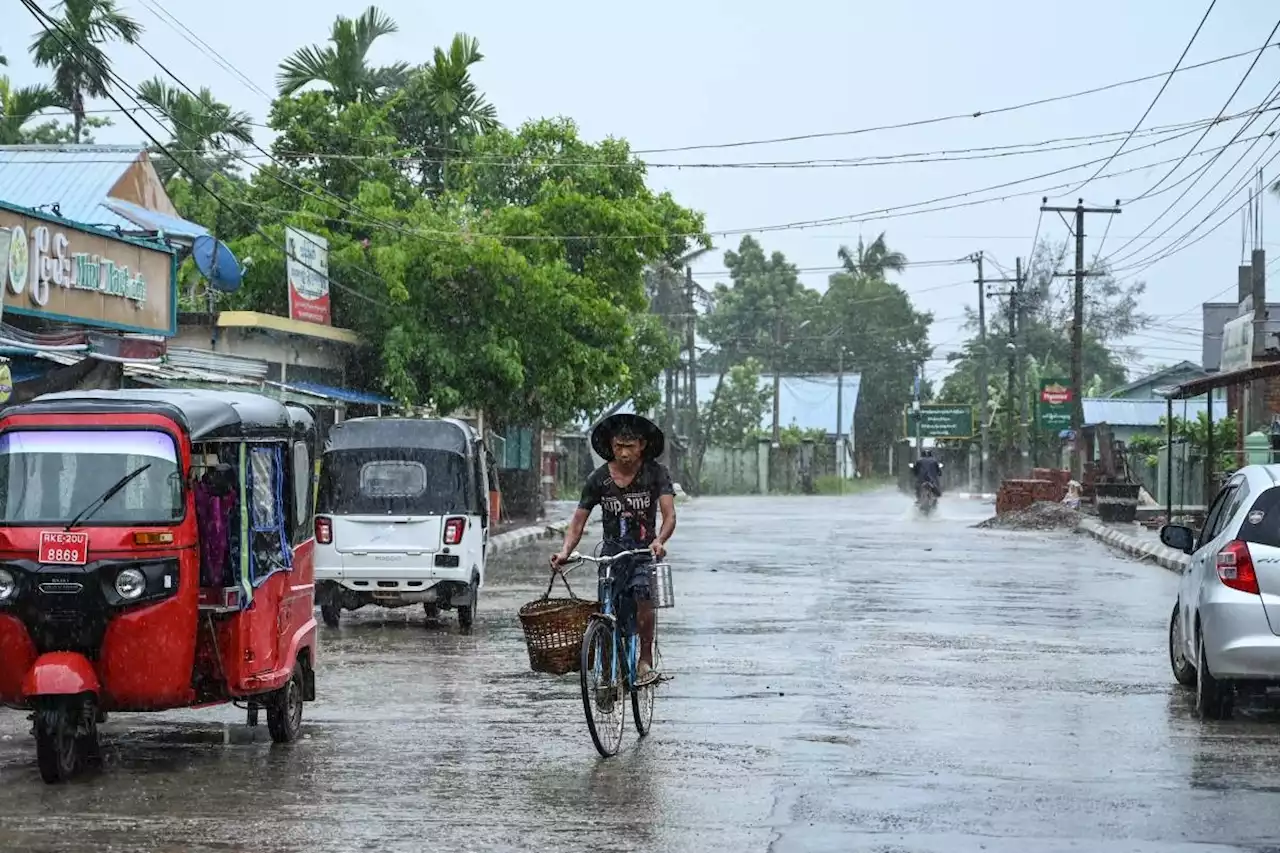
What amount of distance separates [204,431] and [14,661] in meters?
1.51

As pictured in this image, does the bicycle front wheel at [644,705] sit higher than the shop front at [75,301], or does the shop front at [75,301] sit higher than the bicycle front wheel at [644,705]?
the shop front at [75,301]

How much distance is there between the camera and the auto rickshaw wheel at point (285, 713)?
10.8 meters

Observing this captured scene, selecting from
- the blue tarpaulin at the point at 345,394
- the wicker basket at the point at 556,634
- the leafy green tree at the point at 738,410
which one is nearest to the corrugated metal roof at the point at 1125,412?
the leafy green tree at the point at 738,410

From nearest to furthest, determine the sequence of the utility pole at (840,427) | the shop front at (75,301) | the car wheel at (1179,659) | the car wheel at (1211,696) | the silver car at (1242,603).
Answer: the silver car at (1242,603) < the car wheel at (1211,696) < the car wheel at (1179,659) < the shop front at (75,301) < the utility pole at (840,427)

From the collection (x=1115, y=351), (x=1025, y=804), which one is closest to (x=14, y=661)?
(x=1025, y=804)

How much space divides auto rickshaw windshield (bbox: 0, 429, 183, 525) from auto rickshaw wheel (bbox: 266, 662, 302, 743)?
1.45 m

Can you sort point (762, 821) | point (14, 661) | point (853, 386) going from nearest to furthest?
point (762, 821), point (14, 661), point (853, 386)

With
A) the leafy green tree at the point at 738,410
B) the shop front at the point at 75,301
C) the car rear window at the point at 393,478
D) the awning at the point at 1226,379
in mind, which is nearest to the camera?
the car rear window at the point at 393,478

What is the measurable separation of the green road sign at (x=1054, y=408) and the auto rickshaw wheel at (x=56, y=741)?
66689 mm

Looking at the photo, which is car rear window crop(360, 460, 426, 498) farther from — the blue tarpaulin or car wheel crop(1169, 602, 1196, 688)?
the blue tarpaulin

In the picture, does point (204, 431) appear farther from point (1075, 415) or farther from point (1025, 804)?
point (1075, 415)

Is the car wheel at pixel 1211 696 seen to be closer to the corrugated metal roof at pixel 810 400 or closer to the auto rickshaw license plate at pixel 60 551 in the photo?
the auto rickshaw license plate at pixel 60 551

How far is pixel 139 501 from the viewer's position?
9.84m

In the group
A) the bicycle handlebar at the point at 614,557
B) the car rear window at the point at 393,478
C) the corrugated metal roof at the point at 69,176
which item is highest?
the corrugated metal roof at the point at 69,176
